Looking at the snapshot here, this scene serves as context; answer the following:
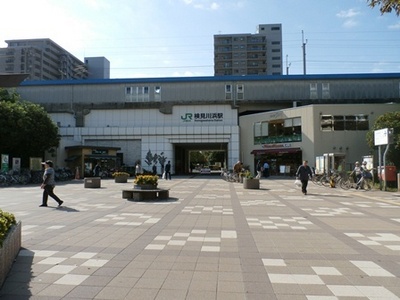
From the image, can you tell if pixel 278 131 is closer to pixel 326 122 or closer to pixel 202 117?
pixel 326 122

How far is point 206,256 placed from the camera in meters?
6.15

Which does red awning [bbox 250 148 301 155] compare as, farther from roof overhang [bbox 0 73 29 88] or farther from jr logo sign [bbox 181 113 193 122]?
roof overhang [bbox 0 73 29 88]

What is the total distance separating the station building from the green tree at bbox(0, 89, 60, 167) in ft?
20.7

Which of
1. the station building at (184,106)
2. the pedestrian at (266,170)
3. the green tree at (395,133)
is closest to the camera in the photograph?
the green tree at (395,133)

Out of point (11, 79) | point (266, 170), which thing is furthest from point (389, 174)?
point (11, 79)

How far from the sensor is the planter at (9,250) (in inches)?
182

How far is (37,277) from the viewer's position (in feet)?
16.3

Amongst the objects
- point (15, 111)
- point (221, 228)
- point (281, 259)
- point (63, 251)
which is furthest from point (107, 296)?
point (15, 111)

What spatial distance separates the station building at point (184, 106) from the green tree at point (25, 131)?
20.7ft

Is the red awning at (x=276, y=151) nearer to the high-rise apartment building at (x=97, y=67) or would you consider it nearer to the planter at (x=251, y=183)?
the planter at (x=251, y=183)

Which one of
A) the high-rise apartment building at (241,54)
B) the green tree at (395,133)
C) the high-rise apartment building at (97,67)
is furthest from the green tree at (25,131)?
the high-rise apartment building at (241,54)

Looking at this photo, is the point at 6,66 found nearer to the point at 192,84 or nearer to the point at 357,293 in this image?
the point at 192,84

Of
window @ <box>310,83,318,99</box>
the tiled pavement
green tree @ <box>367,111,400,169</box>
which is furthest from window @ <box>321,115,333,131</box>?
the tiled pavement

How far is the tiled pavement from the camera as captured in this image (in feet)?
14.8
